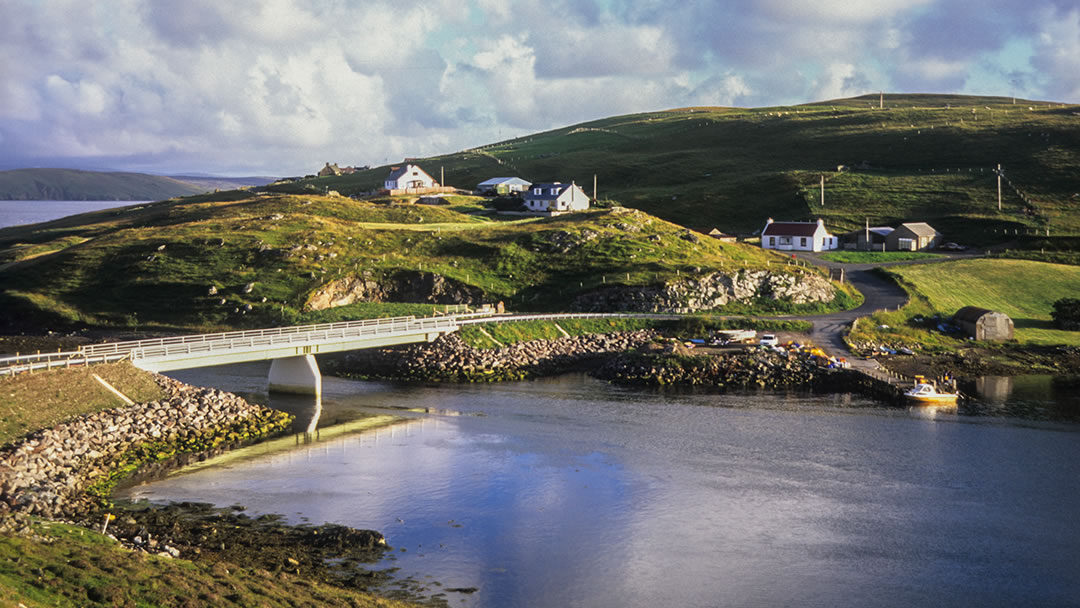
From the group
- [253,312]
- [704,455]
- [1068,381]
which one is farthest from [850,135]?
[704,455]

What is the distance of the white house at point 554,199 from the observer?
454 ft

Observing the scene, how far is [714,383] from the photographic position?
238 feet

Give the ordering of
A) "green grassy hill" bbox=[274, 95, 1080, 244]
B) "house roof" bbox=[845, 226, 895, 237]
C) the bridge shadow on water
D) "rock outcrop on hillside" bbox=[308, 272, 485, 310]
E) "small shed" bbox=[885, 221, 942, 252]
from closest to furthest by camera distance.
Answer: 1. the bridge shadow on water
2. "rock outcrop on hillside" bbox=[308, 272, 485, 310]
3. "small shed" bbox=[885, 221, 942, 252]
4. "house roof" bbox=[845, 226, 895, 237]
5. "green grassy hill" bbox=[274, 95, 1080, 244]

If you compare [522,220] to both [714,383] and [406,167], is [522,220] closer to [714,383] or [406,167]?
[406,167]

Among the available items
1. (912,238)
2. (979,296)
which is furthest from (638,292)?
(912,238)

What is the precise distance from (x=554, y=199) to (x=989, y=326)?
67.9m

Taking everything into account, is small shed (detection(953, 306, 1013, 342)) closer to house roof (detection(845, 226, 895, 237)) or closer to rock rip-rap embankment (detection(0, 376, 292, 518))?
house roof (detection(845, 226, 895, 237))

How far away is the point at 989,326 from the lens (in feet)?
274

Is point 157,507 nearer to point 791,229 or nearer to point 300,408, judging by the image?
point 300,408

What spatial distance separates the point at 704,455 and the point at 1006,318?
151ft

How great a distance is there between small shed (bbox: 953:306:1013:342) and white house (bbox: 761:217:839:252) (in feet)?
127

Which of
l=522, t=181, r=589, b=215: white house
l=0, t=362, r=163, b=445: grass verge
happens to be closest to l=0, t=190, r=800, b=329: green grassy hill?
l=522, t=181, r=589, b=215: white house

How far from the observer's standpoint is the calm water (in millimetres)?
35188

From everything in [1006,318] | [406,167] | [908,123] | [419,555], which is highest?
[908,123]
